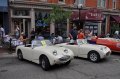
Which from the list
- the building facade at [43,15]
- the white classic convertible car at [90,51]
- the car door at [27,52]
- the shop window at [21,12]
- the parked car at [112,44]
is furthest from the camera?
the shop window at [21,12]

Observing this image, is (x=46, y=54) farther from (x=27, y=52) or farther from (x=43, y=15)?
(x=43, y=15)

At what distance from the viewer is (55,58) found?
758 centimetres

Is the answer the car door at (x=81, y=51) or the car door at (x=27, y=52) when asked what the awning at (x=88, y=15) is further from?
the car door at (x=27, y=52)

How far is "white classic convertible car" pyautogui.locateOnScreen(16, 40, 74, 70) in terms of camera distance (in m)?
7.69

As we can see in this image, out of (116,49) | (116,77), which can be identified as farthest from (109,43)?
(116,77)

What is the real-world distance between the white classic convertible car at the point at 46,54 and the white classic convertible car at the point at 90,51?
5.07 feet

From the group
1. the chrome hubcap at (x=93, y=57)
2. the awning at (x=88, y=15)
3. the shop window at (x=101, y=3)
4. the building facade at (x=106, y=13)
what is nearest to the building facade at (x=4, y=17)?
the awning at (x=88, y=15)

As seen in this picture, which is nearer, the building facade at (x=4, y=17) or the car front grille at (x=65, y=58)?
the car front grille at (x=65, y=58)

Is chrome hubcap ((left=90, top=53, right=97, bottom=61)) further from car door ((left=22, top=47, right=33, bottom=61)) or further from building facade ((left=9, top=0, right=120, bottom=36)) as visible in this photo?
building facade ((left=9, top=0, right=120, bottom=36))

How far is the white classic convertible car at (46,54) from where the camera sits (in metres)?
7.69

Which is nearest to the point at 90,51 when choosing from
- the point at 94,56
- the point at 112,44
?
the point at 94,56

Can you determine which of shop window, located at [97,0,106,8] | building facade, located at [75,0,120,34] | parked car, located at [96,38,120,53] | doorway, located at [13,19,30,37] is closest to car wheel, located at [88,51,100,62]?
parked car, located at [96,38,120,53]

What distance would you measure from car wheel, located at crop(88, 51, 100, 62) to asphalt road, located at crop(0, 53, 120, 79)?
270mm

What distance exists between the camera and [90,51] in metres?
9.64
